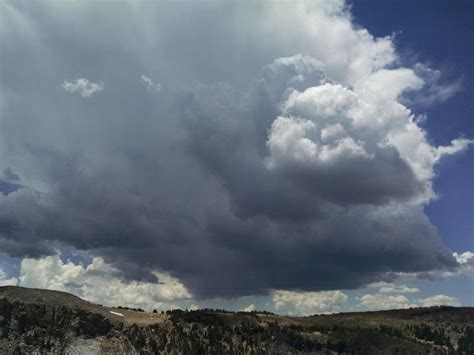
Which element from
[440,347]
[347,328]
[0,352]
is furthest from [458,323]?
[0,352]

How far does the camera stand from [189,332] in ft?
421

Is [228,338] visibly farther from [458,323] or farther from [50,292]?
[458,323]

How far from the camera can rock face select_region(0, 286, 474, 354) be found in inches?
4060

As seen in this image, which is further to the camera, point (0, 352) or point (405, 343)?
point (405, 343)

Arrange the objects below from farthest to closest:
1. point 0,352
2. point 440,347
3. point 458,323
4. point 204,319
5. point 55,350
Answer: point 458,323, point 440,347, point 204,319, point 55,350, point 0,352

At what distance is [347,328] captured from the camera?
16662 centimetres

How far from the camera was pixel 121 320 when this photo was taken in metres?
126

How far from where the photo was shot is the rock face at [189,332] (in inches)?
4060

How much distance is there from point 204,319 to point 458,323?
10208 cm

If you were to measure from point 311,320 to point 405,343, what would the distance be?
43.4 metres

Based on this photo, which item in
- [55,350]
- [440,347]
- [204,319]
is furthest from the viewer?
[440,347]

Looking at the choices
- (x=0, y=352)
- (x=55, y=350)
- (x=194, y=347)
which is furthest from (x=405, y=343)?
(x=0, y=352)

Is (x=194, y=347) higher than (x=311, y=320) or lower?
lower

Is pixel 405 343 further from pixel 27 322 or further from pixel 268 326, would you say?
pixel 27 322
